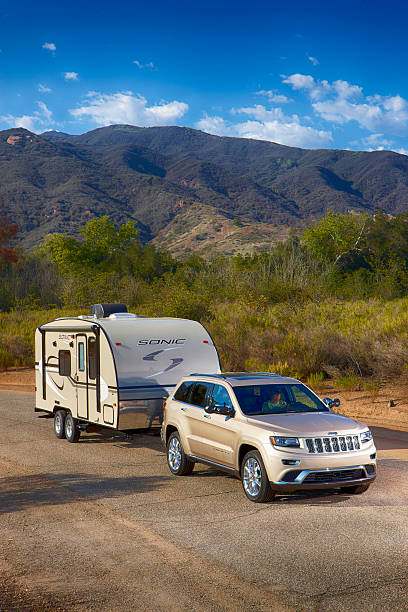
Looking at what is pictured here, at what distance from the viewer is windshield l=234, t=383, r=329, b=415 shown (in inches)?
407

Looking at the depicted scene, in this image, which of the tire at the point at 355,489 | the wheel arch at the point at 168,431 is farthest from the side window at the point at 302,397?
the wheel arch at the point at 168,431

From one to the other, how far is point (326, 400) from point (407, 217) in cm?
6016

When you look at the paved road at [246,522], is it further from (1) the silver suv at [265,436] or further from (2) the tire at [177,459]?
(1) the silver suv at [265,436]

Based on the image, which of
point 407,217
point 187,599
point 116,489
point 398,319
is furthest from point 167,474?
point 407,217

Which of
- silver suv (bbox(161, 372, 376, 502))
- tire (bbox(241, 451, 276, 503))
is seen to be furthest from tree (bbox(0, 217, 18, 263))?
tire (bbox(241, 451, 276, 503))

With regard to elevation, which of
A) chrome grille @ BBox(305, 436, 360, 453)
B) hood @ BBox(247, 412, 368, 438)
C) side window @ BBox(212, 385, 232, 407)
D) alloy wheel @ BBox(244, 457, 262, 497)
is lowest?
alloy wheel @ BBox(244, 457, 262, 497)

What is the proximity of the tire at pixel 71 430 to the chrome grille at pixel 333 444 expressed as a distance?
7.27 metres

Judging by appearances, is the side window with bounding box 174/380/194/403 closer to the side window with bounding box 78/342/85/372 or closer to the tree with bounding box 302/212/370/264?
the side window with bounding box 78/342/85/372

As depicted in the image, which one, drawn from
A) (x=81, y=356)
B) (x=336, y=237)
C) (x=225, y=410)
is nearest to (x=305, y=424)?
(x=225, y=410)

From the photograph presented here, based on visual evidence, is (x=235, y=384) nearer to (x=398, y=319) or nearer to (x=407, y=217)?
(x=398, y=319)

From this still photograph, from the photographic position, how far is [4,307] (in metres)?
53.5

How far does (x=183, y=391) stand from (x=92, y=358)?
3270 millimetres

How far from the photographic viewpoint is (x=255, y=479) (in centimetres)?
955

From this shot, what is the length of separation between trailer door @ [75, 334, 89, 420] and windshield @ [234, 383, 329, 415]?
496 centimetres
